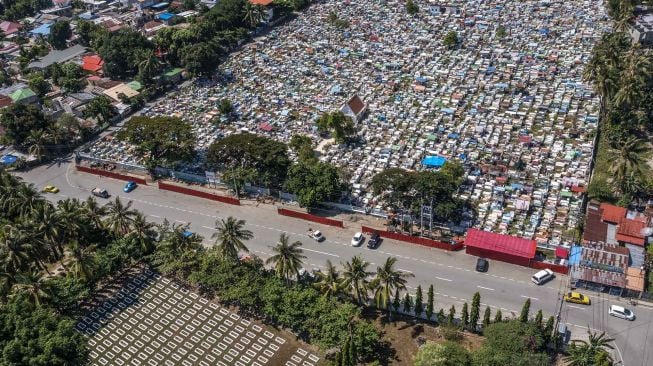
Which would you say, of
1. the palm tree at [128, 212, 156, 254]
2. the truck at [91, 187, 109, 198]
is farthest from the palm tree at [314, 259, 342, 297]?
the truck at [91, 187, 109, 198]

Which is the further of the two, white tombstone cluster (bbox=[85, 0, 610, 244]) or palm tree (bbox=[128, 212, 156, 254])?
white tombstone cluster (bbox=[85, 0, 610, 244])

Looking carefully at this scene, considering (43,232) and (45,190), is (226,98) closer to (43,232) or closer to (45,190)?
(45,190)

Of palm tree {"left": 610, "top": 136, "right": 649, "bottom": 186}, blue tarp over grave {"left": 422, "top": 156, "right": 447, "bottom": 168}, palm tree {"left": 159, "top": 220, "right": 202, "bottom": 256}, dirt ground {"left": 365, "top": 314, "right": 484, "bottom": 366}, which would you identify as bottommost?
dirt ground {"left": 365, "top": 314, "right": 484, "bottom": 366}

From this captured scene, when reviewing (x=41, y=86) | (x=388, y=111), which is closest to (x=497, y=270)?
(x=388, y=111)

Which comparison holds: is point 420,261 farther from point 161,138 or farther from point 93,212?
point 161,138

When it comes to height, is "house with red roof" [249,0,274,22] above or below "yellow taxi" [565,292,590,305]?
above

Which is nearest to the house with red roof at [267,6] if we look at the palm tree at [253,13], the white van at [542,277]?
the palm tree at [253,13]

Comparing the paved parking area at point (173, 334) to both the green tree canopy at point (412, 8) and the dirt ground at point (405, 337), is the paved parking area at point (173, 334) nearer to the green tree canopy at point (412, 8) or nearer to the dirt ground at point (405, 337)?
the dirt ground at point (405, 337)

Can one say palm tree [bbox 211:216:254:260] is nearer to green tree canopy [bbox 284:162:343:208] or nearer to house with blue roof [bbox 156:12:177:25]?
green tree canopy [bbox 284:162:343:208]

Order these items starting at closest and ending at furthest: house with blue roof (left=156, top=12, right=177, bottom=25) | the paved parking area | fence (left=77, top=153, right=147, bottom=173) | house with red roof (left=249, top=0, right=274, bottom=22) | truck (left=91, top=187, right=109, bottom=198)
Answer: the paved parking area
truck (left=91, top=187, right=109, bottom=198)
fence (left=77, top=153, right=147, bottom=173)
house with red roof (left=249, top=0, right=274, bottom=22)
house with blue roof (left=156, top=12, right=177, bottom=25)
